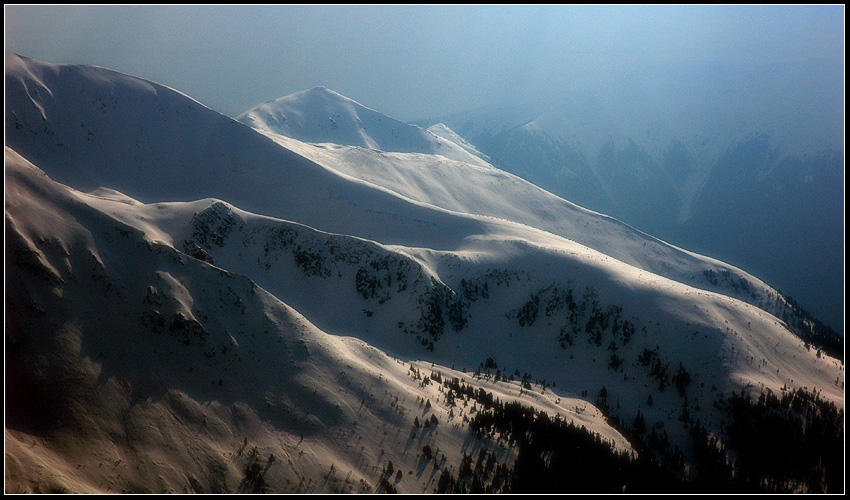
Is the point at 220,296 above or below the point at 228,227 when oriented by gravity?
below

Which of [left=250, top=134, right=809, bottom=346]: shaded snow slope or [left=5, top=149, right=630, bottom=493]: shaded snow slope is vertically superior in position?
[left=250, top=134, right=809, bottom=346]: shaded snow slope

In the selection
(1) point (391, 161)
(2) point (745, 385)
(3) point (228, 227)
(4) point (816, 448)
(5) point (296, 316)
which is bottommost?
(4) point (816, 448)

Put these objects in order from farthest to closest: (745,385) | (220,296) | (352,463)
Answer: (745,385) → (220,296) → (352,463)

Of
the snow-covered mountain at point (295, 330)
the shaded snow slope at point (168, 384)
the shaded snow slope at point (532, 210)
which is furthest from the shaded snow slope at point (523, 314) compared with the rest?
the shaded snow slope at point (532, 210)

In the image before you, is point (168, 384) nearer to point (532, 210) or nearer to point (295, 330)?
point (295, 330)

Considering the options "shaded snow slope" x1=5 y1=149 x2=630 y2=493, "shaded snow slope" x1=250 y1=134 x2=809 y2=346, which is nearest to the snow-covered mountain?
"shaded snow slope" x1=5 y1=149 x2=630 y2=493

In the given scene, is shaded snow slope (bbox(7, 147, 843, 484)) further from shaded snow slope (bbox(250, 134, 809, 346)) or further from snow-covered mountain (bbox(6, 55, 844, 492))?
shaded snow slope (bbox(250, 134, 809, 346))

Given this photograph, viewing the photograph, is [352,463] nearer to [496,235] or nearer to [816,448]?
[816,448]

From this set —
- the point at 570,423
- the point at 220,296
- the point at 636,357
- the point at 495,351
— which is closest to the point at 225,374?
the point at 220,296
